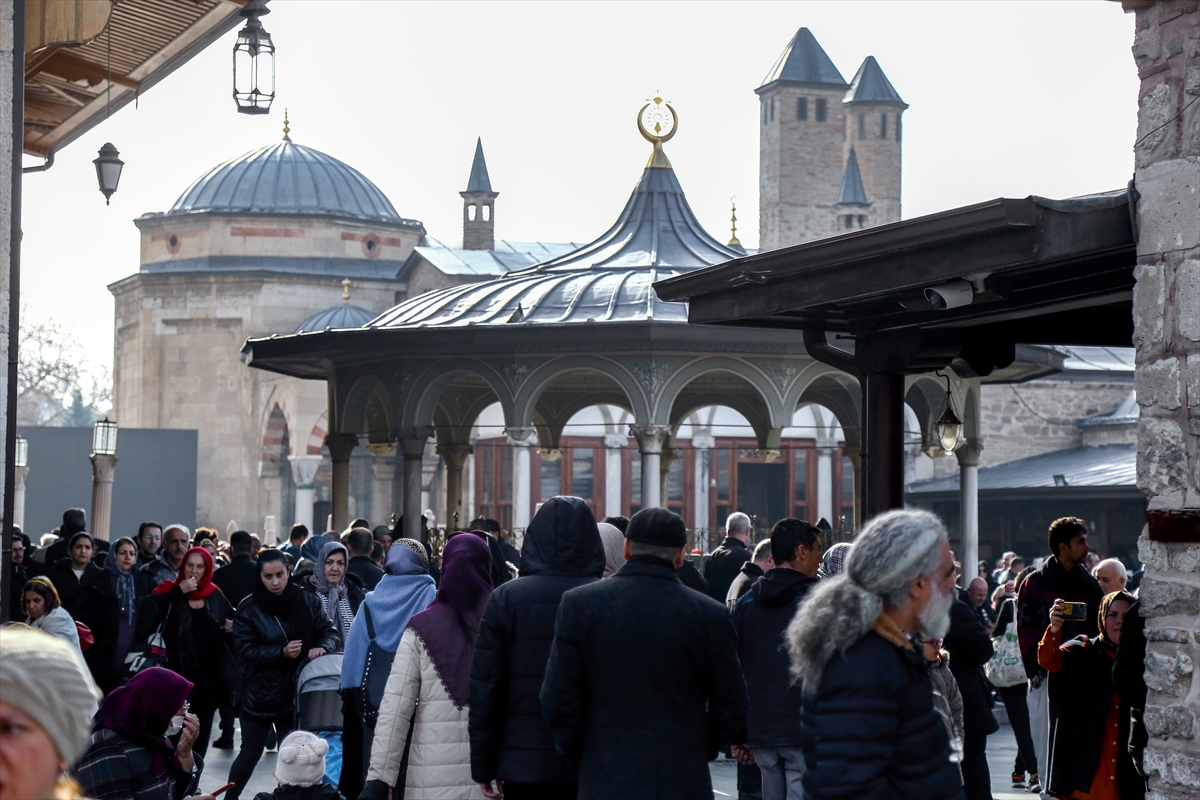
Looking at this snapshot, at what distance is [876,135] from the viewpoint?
57.3 metres

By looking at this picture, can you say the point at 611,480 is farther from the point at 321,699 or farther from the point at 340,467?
the point at 321,699

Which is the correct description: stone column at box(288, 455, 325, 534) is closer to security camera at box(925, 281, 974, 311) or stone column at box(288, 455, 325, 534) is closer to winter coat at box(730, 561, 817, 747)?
security camera at box(925, 281, 974, 311)

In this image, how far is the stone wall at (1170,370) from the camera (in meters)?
5.07

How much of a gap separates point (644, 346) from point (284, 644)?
7.43 metres

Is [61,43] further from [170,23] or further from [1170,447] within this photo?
[1170,447]

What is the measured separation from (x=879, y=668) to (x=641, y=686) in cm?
124

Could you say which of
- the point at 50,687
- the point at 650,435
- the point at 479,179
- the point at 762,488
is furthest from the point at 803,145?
the point at 50,687

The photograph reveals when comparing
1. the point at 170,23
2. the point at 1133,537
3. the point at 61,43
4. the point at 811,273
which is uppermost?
the point at 170,23

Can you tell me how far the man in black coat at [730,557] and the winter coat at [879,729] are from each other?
619 cm

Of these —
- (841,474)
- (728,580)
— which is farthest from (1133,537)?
(728,580)

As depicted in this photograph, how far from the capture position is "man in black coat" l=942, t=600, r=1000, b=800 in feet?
19.7

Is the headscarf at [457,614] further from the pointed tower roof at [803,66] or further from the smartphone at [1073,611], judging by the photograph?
the pointed tower roof at [803,66]

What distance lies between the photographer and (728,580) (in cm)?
1004

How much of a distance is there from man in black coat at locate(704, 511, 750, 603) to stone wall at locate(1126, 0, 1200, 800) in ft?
14.6
